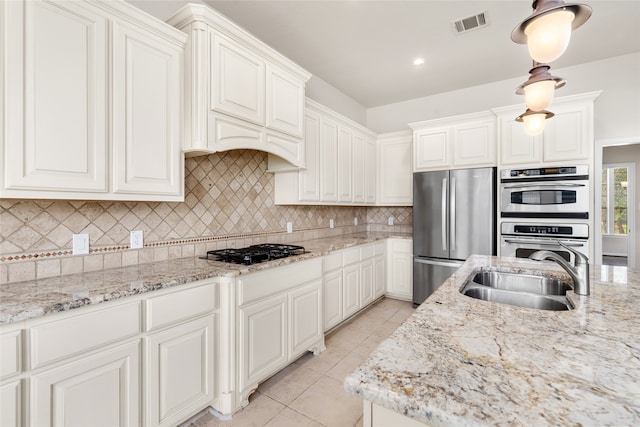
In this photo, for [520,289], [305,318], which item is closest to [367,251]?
[305,318]

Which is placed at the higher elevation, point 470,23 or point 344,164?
point 470,23

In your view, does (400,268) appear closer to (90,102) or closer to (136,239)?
(136,239)

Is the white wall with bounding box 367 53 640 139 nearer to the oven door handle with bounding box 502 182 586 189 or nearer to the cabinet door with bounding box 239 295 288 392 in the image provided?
the oven door handle with bounding box 502 182 586 189

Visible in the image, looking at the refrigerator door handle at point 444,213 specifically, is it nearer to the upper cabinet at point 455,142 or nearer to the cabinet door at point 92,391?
the upper cabinet at point 455,142

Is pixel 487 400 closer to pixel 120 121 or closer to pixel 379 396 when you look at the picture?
pixel 379 396

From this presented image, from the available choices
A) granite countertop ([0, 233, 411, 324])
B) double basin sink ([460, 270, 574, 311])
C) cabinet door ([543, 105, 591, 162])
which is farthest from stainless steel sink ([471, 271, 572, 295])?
cabinet door ([543, 105, 591, 162])

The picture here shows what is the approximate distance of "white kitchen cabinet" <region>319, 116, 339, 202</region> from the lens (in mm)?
3361

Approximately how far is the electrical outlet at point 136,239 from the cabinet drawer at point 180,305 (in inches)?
23.0

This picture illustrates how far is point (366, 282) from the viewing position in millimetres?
3725

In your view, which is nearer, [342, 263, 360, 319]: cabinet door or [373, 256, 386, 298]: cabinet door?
[342, 263, 360, 319]: cabinet door

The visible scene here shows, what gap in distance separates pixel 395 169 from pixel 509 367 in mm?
3867

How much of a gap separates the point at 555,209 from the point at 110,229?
3959 mm

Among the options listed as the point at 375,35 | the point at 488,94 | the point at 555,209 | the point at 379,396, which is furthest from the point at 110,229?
the point at 488,94

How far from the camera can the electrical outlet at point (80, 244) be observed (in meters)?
1.71
